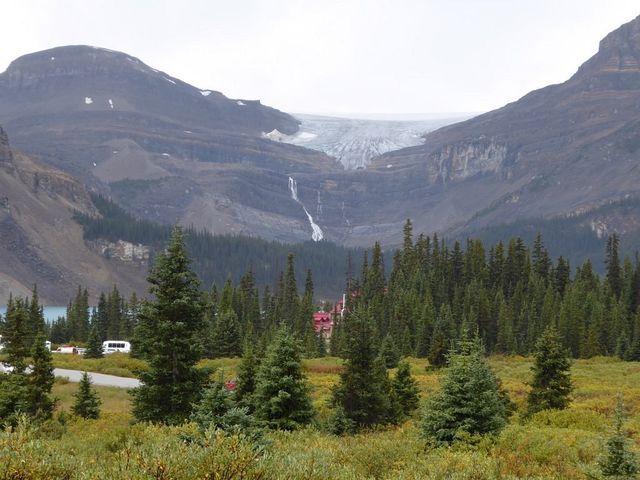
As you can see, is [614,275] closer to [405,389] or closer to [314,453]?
[405,389]

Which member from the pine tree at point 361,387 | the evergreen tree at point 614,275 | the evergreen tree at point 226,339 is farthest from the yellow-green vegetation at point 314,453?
the evergreen tree at point 614,275

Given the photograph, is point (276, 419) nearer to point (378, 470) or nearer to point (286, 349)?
point (286, 349)

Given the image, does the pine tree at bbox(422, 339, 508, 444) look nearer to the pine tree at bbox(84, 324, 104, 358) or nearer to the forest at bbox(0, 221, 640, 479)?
the forest at bbox(0, 221, 640, 479)

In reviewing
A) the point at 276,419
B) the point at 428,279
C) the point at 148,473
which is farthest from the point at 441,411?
the point at 428,279

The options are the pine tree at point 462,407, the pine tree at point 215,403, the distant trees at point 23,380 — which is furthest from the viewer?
the distant trees at point 23,380

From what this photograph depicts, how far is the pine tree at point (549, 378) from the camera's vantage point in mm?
32094

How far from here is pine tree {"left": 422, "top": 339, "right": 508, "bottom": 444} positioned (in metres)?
23.2

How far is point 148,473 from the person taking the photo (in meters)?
11.1

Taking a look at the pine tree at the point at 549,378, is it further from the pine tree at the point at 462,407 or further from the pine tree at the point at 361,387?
the pine tree at the point at 462,407

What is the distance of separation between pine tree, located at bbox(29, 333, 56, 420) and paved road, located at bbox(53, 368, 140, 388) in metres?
15.1

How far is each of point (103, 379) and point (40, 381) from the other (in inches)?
803

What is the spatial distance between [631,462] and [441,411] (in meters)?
7.80

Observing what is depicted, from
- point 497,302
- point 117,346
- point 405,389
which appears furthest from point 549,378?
point 497,302

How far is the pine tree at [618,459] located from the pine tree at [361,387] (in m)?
14.9
